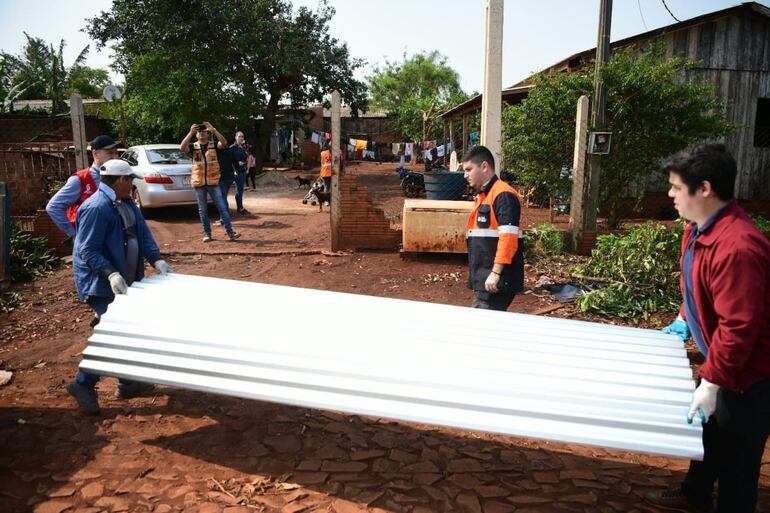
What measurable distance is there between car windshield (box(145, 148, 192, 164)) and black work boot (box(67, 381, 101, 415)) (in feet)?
29.5

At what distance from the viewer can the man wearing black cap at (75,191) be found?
4816mm

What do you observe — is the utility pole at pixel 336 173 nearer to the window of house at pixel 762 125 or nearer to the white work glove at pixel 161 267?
the white work glove at pixel 161 267

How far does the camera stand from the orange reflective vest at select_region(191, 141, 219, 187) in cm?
962

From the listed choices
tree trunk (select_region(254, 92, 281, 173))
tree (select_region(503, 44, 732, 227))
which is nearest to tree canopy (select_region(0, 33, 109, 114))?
tree trunk (select_region(254, 92, 281, 173))

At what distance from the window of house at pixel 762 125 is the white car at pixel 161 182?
14.0 m

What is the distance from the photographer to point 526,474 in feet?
11.5

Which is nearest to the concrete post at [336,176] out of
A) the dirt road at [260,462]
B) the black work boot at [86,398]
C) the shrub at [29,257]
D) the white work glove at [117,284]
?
the shrub at [29,257]

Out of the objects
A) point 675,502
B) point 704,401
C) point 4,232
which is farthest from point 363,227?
point 704,401

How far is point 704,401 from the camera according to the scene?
2438mm

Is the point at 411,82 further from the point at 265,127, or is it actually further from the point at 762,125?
the point at 762,125

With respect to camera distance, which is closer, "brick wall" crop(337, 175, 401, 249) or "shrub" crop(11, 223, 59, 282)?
"shrub" crop(11, 223, 59, 282)

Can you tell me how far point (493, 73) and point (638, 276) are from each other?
13.2 feet

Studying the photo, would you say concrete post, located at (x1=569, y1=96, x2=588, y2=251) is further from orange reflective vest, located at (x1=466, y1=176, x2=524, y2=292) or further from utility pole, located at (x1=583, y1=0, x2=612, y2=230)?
orange reflective vest, located at (x1=466, y1=176, x2=524, y2=292)

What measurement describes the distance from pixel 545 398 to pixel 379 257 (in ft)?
20.6
